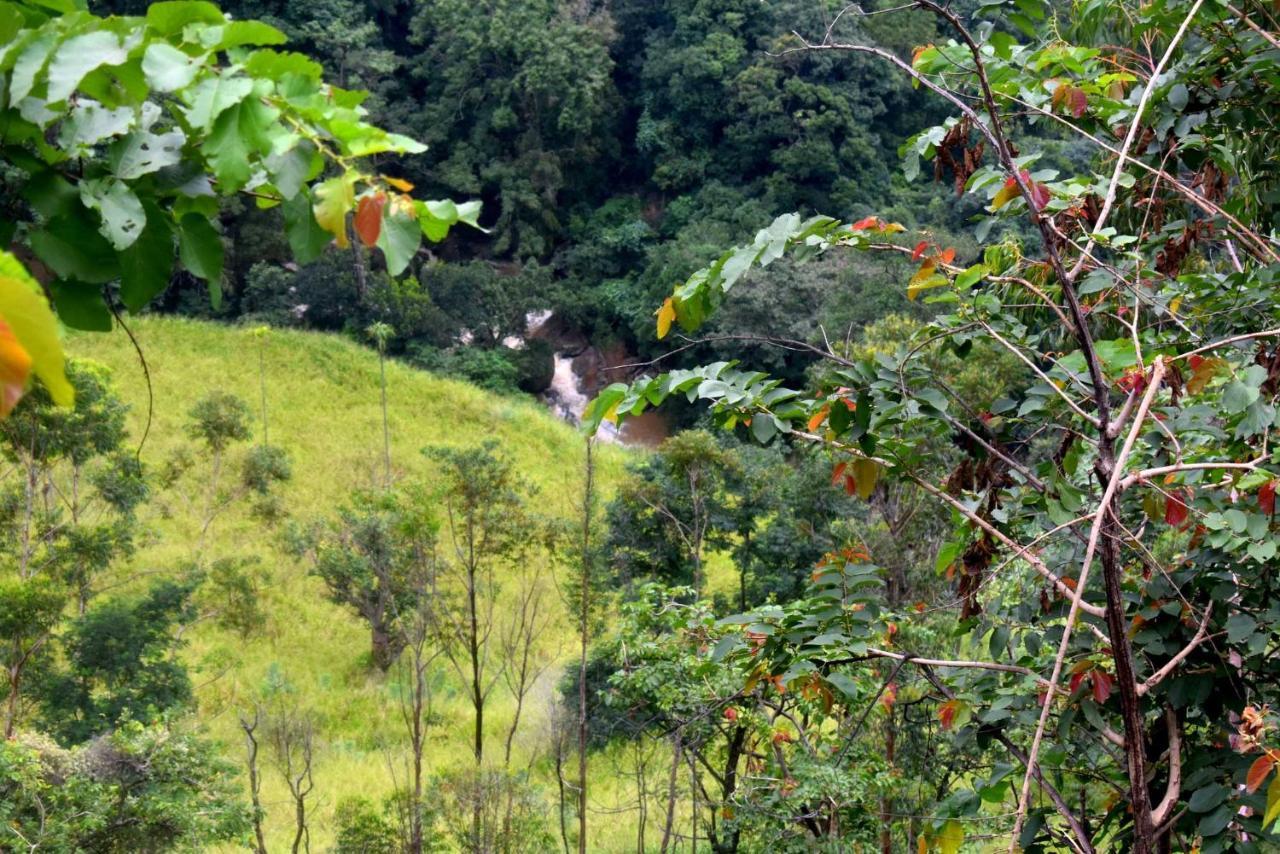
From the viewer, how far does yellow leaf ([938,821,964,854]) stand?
1380mm

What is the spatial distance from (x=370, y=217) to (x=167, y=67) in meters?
0.14

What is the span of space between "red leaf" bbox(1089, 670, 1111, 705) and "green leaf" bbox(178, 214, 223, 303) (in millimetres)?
1023

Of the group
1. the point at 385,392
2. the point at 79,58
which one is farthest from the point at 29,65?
the point at 385,392

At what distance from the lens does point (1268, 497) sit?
121 cm

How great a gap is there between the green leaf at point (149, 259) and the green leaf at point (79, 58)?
0.11 meters

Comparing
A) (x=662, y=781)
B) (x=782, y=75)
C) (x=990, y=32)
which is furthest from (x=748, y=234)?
(x=990, y=32)

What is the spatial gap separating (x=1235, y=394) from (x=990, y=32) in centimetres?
78

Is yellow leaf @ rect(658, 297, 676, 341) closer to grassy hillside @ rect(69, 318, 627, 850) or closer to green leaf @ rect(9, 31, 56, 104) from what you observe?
green leaf @ rect(9, 31, 56, 104)

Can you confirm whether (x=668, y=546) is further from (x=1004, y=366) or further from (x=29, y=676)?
(x=29, y=676)

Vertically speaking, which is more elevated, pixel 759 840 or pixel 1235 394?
pixel 1235 394

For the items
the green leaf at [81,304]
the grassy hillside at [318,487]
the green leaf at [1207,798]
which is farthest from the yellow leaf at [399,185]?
the grassy hillside at [318,487]

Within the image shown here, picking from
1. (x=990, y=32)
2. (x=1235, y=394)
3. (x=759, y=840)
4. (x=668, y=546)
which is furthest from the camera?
(x=668, y=546)

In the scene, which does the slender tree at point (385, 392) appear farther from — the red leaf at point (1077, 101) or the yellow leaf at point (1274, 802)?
the yellow leaf at point (1274, 802)

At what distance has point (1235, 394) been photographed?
115 cm
